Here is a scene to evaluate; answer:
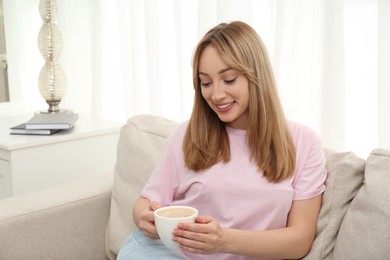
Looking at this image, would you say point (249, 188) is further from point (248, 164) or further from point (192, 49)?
point (192, 49)

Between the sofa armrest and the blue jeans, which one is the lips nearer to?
the blue jeans

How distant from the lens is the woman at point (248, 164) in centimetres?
124

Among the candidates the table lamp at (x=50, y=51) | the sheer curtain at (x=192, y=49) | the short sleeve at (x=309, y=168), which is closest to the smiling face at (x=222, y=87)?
the short sleeve at (x=309, y=168)

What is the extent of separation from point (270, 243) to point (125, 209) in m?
0.55

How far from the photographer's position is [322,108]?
1.77m

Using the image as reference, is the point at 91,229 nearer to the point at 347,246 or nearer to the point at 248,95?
the point at 248,95

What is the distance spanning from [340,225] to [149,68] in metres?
1.47

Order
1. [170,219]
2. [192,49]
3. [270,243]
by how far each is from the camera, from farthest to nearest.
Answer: [192,49], [270,243], [170,219]

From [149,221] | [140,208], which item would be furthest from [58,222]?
[149,221]

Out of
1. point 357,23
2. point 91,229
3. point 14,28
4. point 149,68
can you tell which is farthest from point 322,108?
point 14,28

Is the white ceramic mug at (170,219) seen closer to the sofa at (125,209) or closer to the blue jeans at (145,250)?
the blue jeans at (145,250)

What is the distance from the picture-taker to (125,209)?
1.60 metres

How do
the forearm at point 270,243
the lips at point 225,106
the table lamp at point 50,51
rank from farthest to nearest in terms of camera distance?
the table lamp at point 50,51, the lips at point 225,106, the forearm at point 270,243

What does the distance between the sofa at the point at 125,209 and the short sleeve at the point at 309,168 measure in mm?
27
